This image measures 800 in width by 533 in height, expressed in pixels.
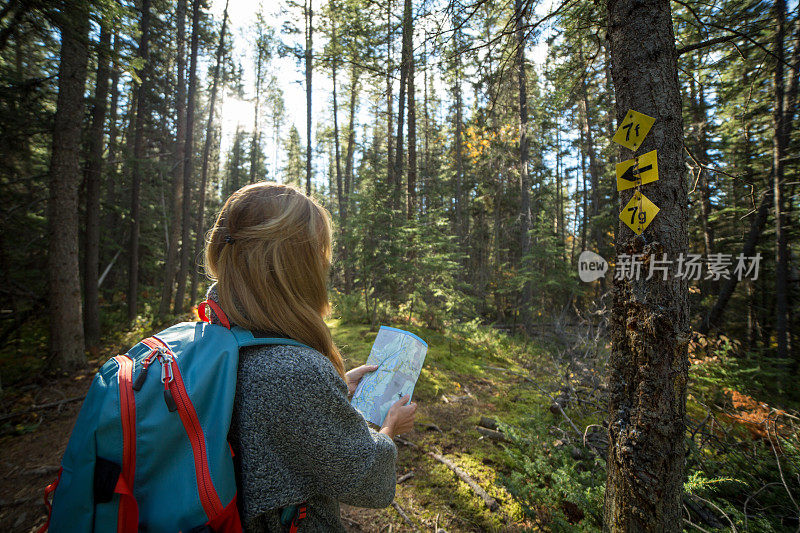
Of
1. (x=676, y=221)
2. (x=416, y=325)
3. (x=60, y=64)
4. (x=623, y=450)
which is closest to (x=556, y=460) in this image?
(x=623, y=450)

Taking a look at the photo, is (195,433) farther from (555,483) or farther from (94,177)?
(94,177)

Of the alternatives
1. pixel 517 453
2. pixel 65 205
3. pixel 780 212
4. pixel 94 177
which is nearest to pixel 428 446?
pixel 517 453

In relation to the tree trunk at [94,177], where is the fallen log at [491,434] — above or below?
below

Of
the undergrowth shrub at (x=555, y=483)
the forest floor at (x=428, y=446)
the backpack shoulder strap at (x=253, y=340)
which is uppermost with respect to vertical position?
the backpack shoulder strap at (x=253, y=340)

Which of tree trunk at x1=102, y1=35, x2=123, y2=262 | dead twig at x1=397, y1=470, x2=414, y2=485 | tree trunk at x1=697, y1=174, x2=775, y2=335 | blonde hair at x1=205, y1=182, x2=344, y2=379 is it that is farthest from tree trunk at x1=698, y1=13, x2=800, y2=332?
tree trunk at x1=102, y1=35, x2=123, y2=262

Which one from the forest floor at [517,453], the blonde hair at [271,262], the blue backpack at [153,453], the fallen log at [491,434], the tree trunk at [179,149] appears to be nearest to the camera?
the blue backpack at [153,453]

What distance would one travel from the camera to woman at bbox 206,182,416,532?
1.05 meters

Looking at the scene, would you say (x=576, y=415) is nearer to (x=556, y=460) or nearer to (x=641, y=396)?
(x=556, y=460)

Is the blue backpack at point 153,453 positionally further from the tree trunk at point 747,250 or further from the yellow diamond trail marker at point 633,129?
the tree trunk at point 747,250

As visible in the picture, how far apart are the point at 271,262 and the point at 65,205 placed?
8.06 m

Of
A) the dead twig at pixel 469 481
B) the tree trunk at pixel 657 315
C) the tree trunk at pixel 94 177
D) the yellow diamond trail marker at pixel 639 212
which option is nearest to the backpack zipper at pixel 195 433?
the tree trunk at pixel 657 315

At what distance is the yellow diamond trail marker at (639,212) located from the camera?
1842 mm

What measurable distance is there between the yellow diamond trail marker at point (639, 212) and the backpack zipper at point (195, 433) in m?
2.30

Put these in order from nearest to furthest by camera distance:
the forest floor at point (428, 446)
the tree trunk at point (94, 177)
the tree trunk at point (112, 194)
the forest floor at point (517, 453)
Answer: the forest floor at point (517, 453) → the forest floor at point (428, 446) → the tree trunk at point (94, 177) → the tree trunk at point (112, 194)
